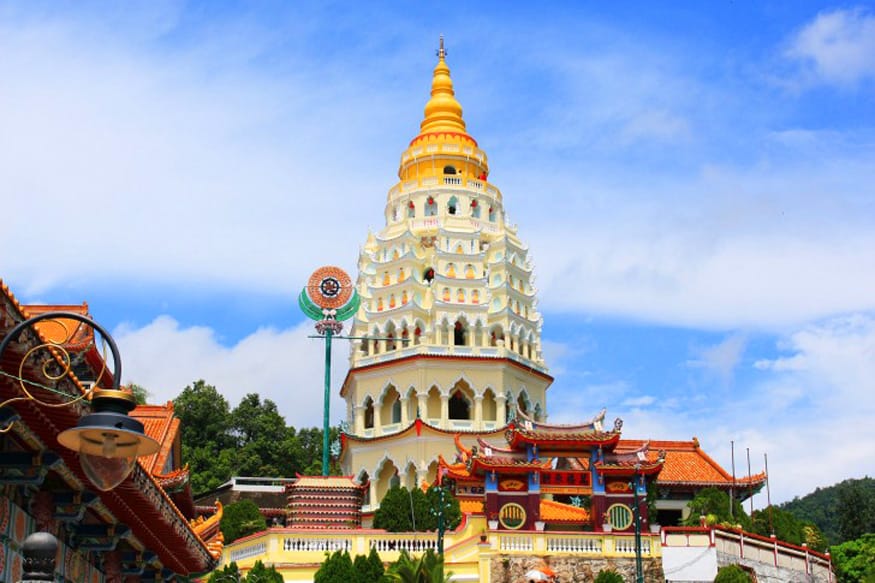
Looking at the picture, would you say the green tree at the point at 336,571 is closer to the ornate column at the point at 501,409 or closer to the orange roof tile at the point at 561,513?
the orange roof tile at the point at 561,513

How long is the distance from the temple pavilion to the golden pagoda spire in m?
0.08

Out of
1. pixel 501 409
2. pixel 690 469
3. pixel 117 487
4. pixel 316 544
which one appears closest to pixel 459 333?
pixel 501 409

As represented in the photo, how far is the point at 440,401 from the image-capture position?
197 feet

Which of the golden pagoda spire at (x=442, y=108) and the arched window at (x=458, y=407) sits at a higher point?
the golden pagoda spire at (x=442, y=108)

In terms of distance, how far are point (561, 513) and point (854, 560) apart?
1525 centimetres

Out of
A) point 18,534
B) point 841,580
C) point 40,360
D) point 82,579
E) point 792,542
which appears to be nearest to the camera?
point 40,360

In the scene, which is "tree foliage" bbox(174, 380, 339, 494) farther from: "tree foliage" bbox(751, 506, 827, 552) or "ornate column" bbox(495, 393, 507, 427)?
"tree foliage" bbox(751, 506, 827, 552)

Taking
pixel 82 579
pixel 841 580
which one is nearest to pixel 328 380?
pixel 841 580

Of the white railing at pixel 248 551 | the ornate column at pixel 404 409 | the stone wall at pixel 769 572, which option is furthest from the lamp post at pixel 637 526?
the ornate column at pixel 404 409

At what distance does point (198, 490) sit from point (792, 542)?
104 feet

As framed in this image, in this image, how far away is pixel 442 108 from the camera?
69.9 metres

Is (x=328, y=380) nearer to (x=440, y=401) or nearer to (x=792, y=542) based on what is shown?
(x=440, y=401)

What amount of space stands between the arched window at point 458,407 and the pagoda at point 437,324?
0.16 feet

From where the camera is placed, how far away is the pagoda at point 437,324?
58.7m
